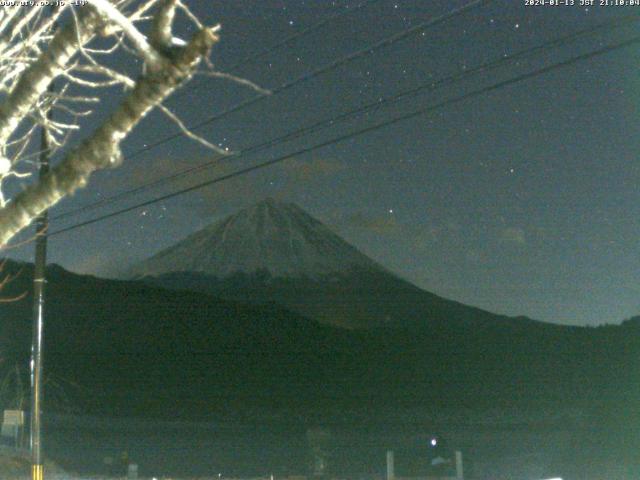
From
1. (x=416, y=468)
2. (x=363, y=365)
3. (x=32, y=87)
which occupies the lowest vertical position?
(x=416, y=468)

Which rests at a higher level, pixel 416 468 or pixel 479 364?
pixel 479 364

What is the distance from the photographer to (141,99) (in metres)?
4.47

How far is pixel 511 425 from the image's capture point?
78250mm

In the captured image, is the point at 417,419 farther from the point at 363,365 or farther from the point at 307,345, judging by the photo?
the point at 307,345

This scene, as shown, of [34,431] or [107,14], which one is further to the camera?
[34,431]

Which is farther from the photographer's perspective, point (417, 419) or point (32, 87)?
point (417, 419)

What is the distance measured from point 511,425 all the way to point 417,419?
47.4 feet

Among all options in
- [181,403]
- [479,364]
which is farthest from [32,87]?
[479,364]

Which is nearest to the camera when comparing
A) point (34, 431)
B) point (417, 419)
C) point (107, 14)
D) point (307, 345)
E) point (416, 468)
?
point (107, 14)

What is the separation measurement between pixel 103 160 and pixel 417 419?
88876mm

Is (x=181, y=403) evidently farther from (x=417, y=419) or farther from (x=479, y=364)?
(x=479, y=364)

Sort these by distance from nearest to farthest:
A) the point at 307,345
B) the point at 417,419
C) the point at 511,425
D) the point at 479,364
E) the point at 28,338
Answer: the point at 511,425 < the point at 28,338 < the point at 417,419 < the point at 479,364 < the point at 307,345

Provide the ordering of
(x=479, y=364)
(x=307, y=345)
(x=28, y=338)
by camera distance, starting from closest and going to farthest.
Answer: (x=28, y=338), (x=479, y=364), (x=307, y=345)

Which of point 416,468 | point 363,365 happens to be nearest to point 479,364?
point 363,365
